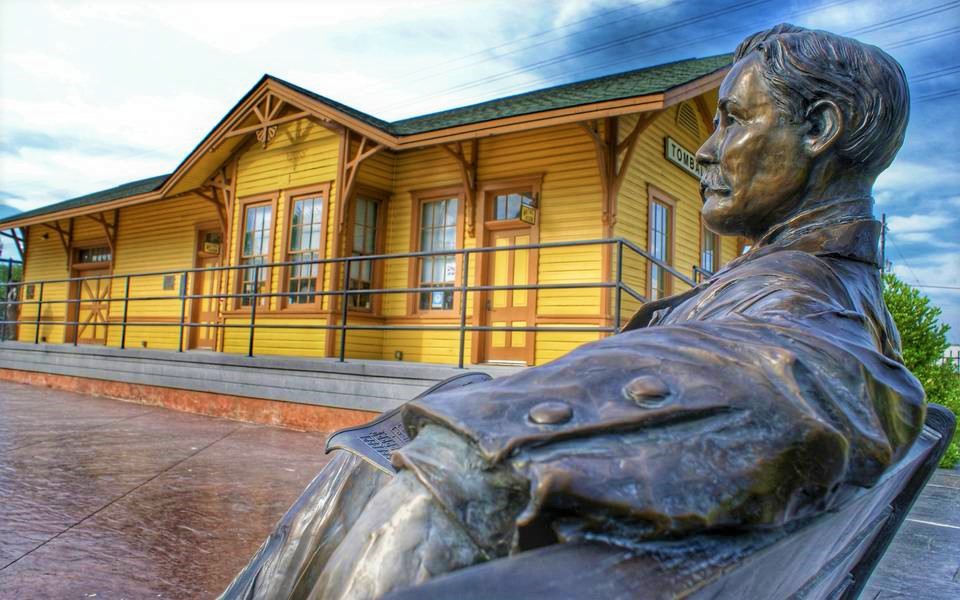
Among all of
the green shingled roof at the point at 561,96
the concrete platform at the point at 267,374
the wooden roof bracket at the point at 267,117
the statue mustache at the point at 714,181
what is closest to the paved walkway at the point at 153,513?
the concrete platform at the point at 267,374

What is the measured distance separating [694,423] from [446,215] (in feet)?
34.7

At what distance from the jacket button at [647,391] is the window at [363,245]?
10.4 meters

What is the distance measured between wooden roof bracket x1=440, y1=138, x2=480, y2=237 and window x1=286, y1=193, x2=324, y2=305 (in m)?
2.55

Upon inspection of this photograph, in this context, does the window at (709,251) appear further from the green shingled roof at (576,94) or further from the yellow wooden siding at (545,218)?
the yellow wooden siding at (545,218)

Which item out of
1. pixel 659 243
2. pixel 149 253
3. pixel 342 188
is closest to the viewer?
pixel 659 243

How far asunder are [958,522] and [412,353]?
25.3ft

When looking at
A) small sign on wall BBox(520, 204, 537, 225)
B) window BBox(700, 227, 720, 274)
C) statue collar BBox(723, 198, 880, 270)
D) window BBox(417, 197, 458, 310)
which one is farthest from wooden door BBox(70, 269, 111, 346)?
statue collar BBox(723, 198, 880, 270)

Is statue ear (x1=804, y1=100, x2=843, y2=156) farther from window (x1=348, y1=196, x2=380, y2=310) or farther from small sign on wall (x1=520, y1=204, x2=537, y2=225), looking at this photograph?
window (x1=348, y1=196, x2=380, y2=310)

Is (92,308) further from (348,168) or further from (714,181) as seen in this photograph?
(714,181)

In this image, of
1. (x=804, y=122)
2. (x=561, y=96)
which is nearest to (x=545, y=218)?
(x=561, y=96)

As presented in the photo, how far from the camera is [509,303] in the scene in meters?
9.97

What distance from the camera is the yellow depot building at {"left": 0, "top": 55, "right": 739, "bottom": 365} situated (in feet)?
30.2

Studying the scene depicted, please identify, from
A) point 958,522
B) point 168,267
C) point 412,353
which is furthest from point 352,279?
point 958,522

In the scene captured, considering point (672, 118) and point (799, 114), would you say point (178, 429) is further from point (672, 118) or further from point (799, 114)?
point (672, 118)
